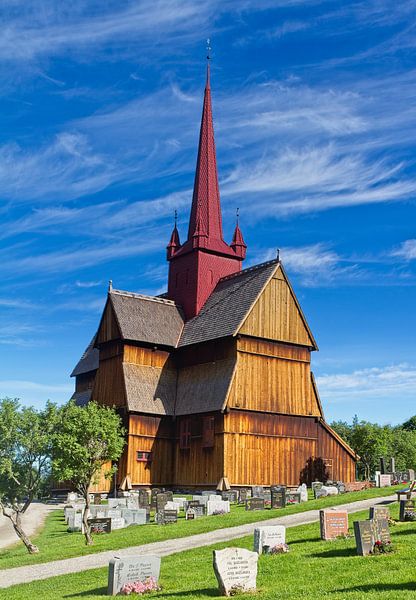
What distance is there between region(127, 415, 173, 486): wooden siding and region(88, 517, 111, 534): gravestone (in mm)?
16699

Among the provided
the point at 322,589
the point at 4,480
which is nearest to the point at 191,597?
the point at 322,589

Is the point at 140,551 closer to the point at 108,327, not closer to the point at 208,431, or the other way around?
the point at 208,431

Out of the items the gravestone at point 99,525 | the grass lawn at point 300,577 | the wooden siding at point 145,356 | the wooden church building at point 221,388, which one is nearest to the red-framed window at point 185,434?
the wooden church building at point 221,388

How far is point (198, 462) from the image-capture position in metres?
48.4

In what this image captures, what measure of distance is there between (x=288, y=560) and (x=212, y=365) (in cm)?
3094

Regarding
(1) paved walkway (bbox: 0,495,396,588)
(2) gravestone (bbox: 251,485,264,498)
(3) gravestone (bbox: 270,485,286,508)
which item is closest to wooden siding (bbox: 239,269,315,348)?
(2) gravestone (bbox: 251,485,264,498)

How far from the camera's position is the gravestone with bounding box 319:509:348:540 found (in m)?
22.7

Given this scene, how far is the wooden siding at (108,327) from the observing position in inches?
2079

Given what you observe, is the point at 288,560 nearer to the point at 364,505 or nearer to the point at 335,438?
the point at 364,505

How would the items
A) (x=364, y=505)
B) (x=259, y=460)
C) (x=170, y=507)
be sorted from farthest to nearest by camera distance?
1. (x=259, y=460)
2. (x=170, y=507)
3. (x=364, y=505)

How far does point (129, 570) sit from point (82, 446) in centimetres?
1424

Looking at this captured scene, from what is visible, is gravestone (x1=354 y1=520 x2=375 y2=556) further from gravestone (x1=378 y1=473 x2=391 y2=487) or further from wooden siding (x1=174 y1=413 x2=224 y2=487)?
wooden siding (x1=174 y1=413 x2=224 y2=487)

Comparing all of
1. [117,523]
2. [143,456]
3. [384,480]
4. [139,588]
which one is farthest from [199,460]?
[139,588]

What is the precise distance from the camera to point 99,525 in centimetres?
3198
